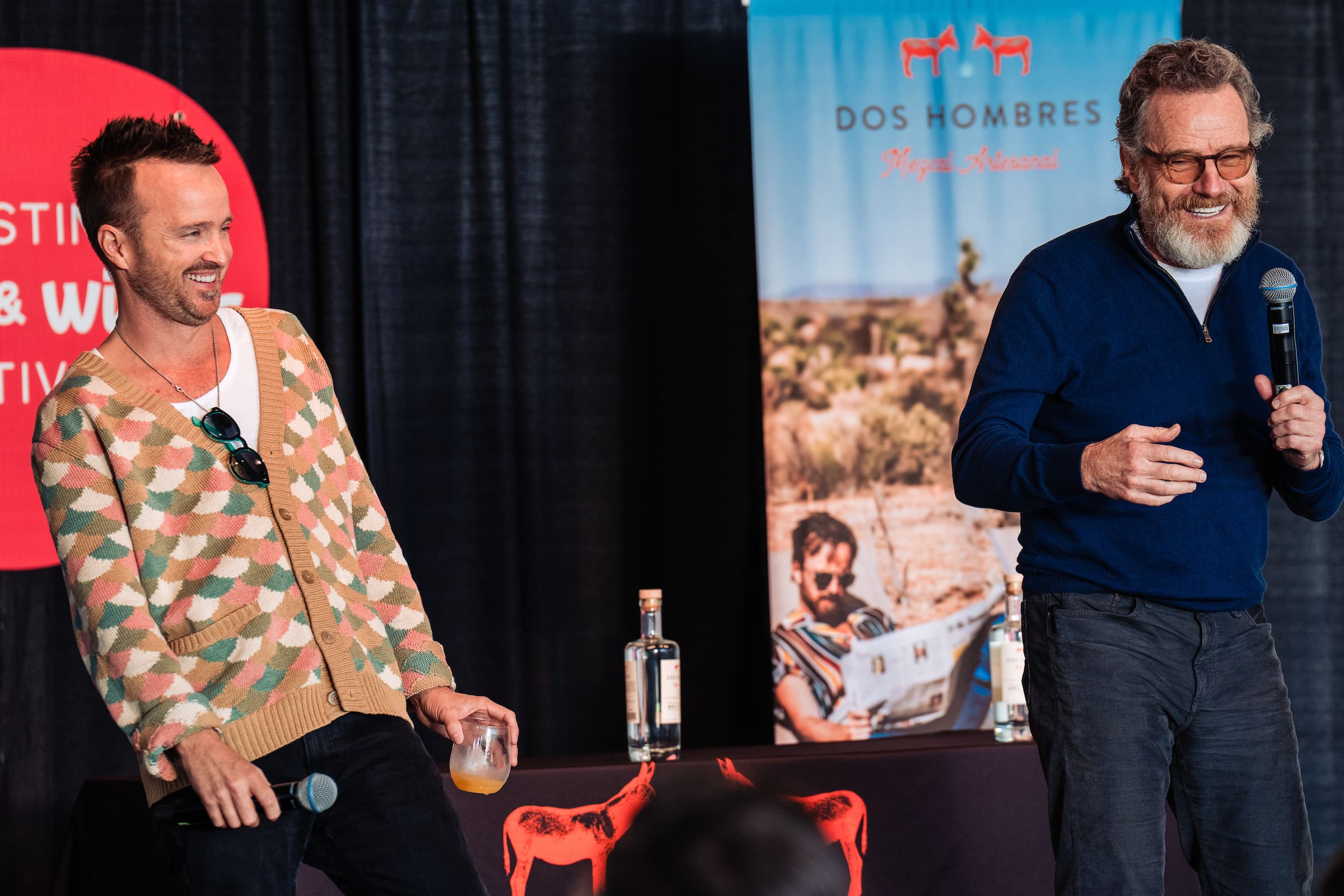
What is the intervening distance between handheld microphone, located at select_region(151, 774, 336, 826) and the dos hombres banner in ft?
5.93

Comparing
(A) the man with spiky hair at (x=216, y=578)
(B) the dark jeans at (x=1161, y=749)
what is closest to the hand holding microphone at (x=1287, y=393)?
(B) the dark jeans at (x=1161, y=749)

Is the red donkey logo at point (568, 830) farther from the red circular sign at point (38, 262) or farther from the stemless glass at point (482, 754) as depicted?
the red circular sign at point (38, 262)

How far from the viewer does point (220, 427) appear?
64.4 inches

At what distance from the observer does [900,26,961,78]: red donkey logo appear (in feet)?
10.8

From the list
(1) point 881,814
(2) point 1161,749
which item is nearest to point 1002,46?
(1) point 881,814

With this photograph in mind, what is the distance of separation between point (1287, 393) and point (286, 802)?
1.33 m

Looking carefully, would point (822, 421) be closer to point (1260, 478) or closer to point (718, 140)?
point (718, 140)

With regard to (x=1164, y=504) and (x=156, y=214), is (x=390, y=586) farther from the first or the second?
(x=1164, y=504)

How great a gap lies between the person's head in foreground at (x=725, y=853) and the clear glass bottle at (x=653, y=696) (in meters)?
1.96

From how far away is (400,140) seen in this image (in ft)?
11.5

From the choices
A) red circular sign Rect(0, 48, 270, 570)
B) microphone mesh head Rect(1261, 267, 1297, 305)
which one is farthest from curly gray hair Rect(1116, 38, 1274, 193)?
red circular sign Rect(0, 48, 270, 570)

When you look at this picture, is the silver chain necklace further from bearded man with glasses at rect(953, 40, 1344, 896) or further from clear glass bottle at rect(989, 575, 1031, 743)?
clear glass bottle at rect(989, 575, 1031, 743)

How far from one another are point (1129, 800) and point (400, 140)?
258 centimetres

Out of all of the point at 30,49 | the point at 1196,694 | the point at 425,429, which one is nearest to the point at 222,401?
the point at 1196,694
